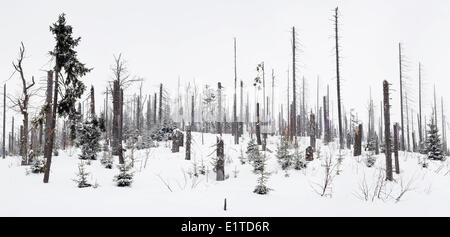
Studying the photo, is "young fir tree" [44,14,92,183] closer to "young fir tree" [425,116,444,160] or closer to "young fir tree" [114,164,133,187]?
"young fir tree" [114,164,133,187]

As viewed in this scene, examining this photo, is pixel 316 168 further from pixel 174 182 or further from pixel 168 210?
pixel 168 210

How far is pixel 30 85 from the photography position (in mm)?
15844

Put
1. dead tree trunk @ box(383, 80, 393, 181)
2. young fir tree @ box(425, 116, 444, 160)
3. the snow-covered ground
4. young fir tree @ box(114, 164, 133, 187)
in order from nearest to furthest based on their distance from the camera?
1. the snow-covered ground
2. young fir tree @ box(114, 164, 133, 187)
3. dead tree trunk @ box(383, 80, 393, 181)
4. young fir tree @ box(425, 116, 444, 160)

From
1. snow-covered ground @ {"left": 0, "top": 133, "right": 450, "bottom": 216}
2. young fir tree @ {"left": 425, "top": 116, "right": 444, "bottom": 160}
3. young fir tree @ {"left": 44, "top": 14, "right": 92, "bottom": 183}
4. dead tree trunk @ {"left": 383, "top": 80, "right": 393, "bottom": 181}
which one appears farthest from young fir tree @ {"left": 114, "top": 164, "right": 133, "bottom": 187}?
young fir tree @ {"left": 425, "top": 116, "right": 444, "bottom": 160}

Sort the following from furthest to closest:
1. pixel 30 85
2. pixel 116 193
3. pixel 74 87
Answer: pixel 30 85, pixel 74 87, pixel 116 193

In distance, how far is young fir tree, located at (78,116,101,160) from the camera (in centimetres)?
1628

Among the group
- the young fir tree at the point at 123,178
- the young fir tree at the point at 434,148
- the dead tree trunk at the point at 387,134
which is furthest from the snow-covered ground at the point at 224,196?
the young fir tree at the point at 434,148

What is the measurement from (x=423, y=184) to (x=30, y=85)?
2271 cm

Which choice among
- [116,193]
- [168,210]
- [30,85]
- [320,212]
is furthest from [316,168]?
[30,85]

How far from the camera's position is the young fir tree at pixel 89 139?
1628 cm

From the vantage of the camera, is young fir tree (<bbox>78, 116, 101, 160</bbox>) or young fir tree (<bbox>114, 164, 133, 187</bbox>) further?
young fir tree (<bbox>78, 116, 101, 160</bbox>)

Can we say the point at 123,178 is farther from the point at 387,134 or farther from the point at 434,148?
the point at 434,148

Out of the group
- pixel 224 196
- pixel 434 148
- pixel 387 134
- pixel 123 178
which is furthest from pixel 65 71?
pixel 434 148
